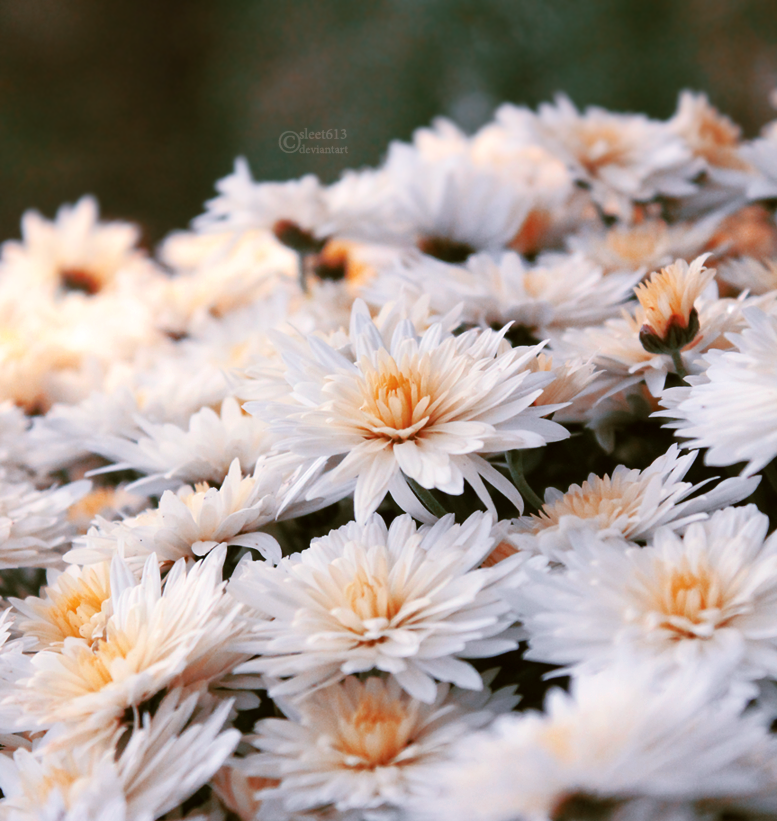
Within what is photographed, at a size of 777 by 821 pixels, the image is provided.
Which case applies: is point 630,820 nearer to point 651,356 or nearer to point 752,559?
point 752,559

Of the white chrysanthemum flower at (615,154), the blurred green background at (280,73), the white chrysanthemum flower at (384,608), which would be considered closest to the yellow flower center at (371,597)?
the white chrysanthemum flower at (384,608)

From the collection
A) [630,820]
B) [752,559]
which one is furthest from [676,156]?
[630,820]

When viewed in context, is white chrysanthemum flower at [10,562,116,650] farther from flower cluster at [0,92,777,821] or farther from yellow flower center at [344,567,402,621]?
yellow flower center at [344,567,402,621]

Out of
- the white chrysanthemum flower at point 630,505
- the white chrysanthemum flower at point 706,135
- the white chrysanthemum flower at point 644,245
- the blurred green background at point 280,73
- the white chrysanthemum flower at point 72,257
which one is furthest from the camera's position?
the blurred green background at point 280,73

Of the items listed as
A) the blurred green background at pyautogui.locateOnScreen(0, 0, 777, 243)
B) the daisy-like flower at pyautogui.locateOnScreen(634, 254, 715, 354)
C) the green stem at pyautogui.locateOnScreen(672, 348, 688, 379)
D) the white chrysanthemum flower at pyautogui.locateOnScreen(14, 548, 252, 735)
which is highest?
the blurred green background at pyautogui.locateOnScreen(0, 0, 777, 243)

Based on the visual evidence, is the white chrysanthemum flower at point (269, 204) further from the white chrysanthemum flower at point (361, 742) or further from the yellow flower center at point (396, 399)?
the white chrysanthemum flower at point (361, 742)

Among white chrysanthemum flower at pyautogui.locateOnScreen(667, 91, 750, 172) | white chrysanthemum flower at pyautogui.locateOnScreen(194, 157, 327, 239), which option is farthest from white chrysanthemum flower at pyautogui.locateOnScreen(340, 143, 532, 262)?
white chrysanthemum flower at pyautogui.locateOnScreen(667, 91, 750, 172)
